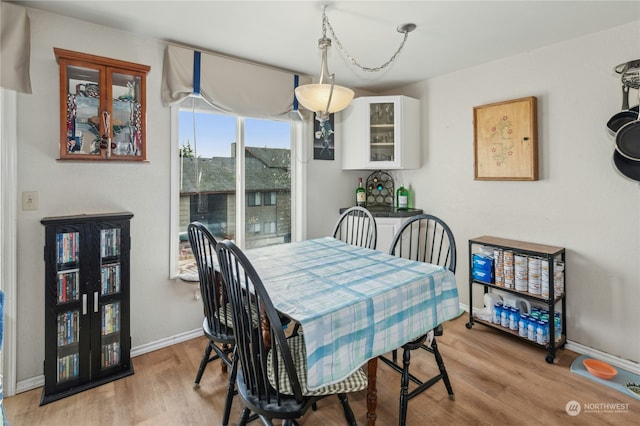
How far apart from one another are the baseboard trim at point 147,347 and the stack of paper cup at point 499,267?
2.52m

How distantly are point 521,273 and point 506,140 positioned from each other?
110 cm

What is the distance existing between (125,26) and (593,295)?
151 inches

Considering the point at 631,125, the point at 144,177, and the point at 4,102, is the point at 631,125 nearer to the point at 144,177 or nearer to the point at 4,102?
the point at 144,177

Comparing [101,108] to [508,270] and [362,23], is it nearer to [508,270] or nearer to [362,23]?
[362,23]

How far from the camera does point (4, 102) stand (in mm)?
1938

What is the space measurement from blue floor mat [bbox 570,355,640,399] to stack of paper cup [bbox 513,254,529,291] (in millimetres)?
581

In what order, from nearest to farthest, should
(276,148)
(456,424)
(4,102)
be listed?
(456,424) < (4,102) < (276,148)

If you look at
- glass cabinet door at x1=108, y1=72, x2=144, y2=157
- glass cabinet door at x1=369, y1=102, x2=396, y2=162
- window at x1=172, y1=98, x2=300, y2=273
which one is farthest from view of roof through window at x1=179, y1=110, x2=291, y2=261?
glass cabinet door at x1=369, y1=102, x2=396, y2=162

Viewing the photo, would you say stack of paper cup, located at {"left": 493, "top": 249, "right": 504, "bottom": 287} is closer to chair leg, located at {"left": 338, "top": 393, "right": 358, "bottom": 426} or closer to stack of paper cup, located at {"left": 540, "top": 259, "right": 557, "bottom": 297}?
stack of paper cup, located at {"left": 540, "top": 259, "right": 557, "bottom": 297}

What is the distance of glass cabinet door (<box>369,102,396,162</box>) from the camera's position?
3.42m

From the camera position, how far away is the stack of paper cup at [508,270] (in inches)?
103

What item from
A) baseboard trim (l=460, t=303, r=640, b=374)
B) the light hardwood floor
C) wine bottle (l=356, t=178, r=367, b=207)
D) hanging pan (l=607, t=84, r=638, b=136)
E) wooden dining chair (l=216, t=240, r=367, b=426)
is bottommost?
the light hardwood floor

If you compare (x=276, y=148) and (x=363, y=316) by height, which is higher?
(x=276, y=148)

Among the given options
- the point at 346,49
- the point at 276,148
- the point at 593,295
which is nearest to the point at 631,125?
the point at 593,295
